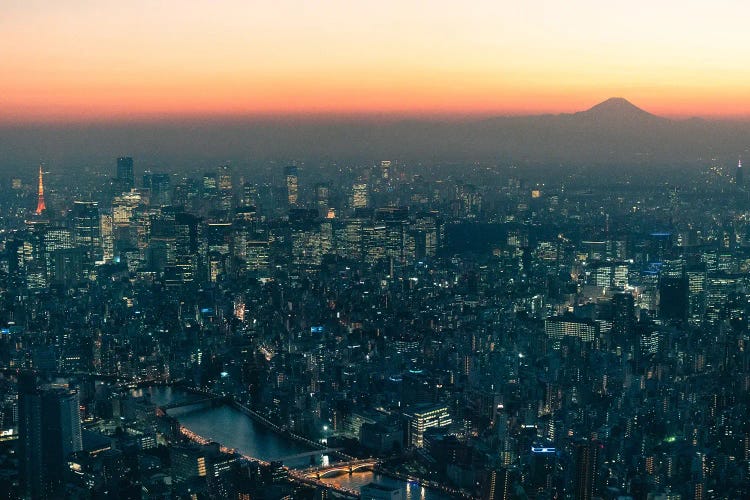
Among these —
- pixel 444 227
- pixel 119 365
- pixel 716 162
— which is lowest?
pixel 119 365

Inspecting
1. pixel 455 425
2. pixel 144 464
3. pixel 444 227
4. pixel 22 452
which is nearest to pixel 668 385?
pixel 455 425

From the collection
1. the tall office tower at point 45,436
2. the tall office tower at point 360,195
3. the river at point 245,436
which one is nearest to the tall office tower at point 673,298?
the tall office tower at point 360,195

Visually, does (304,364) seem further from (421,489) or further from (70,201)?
(70,201)

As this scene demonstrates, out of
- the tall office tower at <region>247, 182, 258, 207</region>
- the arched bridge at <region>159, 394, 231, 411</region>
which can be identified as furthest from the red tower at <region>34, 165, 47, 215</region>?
the arched bridge at <region>159, 394, 231, 411</region>

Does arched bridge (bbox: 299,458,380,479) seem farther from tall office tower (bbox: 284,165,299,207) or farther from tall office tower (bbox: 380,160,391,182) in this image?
tall office tower (bbox: 284,165,299,207)

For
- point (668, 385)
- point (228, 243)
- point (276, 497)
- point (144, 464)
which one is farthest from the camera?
point (228, 243)
